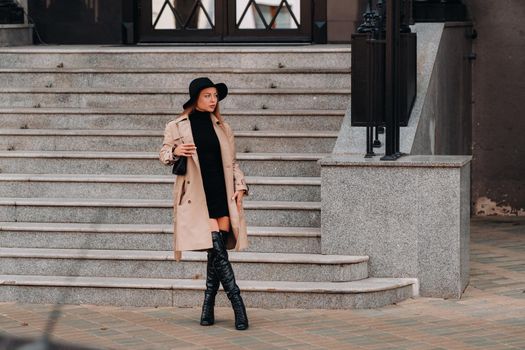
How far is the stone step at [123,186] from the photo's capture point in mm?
9734

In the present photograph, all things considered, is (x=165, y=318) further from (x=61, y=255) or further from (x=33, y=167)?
(x=33, y=167)

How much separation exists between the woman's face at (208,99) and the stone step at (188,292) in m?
1.49

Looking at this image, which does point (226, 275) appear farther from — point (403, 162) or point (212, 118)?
point (403, 162)

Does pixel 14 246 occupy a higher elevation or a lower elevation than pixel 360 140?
lower

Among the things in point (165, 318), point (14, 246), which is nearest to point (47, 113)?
point (14, 246)

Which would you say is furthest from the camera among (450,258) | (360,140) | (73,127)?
(73,127)

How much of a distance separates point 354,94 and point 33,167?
3126 millimetres

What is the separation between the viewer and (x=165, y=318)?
8.15 metres

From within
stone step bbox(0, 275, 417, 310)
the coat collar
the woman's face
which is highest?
the woman's face

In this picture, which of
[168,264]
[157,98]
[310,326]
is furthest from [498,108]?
[310,326]

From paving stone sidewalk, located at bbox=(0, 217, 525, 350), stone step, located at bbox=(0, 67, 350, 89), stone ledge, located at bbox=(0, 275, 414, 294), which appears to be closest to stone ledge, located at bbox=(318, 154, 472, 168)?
stone ledge, located at bbox=(0, 275, 414, 294)

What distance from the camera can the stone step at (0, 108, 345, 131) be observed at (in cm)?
1077

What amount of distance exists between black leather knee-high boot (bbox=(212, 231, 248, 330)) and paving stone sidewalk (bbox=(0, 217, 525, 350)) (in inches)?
5.0

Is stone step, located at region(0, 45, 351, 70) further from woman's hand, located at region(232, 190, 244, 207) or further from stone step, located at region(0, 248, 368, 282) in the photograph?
woman's hand, located at region(232, 190, 244, 207)
